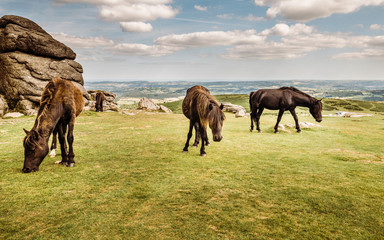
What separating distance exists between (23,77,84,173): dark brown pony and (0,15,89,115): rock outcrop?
56.0 feet

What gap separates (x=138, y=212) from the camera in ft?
13.3

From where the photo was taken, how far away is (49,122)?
20.6 ft

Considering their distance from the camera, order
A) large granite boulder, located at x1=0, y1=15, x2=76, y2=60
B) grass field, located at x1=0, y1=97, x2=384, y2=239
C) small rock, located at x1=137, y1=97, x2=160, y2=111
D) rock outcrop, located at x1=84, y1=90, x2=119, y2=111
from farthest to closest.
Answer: small rock, located at x1=137, y1=97, x2=160, y2=111, rock outcrop, located at x1=84, y1=90, x2=119, y2=111, large granite boulder, located at x1=0, y1=15, x2=76, y2=60, grass field, located at x1=0, y1=97, x2=384, y2=239

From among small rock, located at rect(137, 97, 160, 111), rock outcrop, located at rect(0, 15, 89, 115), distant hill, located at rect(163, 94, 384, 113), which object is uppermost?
rock outcrop, located at rect(0, 15, 89, 115)

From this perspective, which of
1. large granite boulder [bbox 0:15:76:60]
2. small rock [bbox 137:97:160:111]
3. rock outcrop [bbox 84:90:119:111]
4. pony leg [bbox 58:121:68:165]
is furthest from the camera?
small rock [bbox 137:97:160:111]

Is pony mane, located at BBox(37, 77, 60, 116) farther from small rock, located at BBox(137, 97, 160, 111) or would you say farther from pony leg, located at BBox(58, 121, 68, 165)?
small rock, located at BBox(137, 97, 160, 111)

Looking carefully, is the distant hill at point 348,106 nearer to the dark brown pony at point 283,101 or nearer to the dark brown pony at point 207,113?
the dark brown pony at point 283,101

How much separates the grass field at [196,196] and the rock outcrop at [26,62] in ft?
51.2

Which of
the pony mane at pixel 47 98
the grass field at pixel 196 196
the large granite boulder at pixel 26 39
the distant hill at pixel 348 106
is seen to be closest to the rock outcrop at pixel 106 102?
the large granite boulder at pixel 26 39

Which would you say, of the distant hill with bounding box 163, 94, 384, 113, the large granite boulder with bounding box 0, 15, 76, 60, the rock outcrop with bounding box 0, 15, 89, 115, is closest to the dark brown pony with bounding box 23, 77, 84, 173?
the rock outcrop with bounding box 0, 15, 89, 115

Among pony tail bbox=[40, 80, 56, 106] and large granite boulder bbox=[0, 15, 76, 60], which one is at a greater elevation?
large granite boulder bbox=[0, 15, 76, 60]

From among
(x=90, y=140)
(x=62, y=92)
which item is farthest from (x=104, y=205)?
(x=90, y=140)

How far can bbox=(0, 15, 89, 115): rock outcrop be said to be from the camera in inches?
809

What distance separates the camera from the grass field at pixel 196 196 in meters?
3.50
